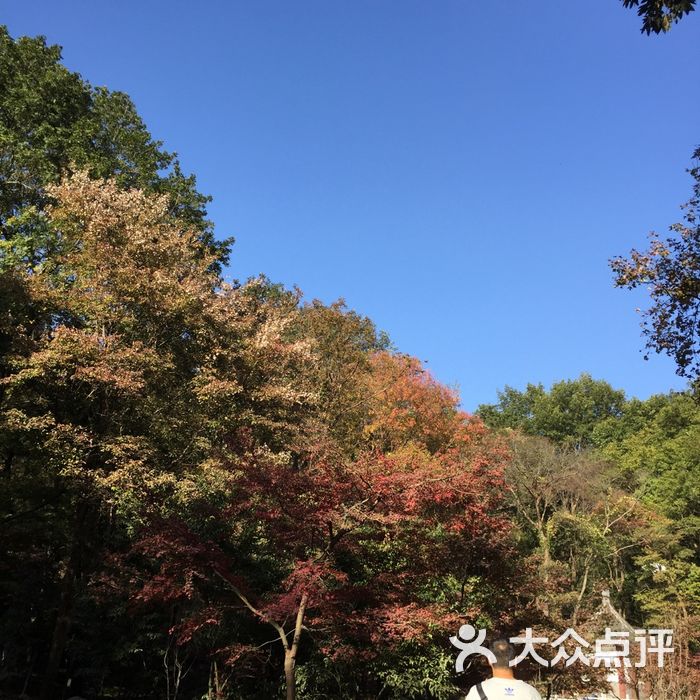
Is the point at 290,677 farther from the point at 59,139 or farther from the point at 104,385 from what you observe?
Answer: the point at 59,139

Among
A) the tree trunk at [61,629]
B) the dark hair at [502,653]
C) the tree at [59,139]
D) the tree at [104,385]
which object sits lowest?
the tree trunk at [61,629]

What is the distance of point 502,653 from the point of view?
2.86 meters

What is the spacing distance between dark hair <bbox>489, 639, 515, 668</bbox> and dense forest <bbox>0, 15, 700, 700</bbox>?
3.33 m

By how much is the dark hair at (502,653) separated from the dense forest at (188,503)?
3.33 meters

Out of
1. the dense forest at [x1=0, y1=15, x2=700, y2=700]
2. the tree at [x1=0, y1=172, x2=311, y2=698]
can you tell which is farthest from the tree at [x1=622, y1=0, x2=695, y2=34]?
the tree at [x1=0, y1=172, x2=311, y2=698]

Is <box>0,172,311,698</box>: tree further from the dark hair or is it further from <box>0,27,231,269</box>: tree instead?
the dark hair

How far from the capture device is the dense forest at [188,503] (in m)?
6.68

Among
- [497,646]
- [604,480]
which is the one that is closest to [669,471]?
[604,480]

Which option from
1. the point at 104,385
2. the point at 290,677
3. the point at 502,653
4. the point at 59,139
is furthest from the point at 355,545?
the point at 59,139

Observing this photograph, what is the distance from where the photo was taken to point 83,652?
30.8 ft

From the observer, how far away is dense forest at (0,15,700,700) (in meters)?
6.68

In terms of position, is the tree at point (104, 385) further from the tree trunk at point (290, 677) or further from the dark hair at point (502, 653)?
the dark hair at point (502, 653)

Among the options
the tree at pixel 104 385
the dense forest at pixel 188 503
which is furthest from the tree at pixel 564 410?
the tree at pixel 104 385

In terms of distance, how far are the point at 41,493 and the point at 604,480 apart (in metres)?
19.9
